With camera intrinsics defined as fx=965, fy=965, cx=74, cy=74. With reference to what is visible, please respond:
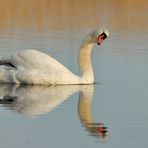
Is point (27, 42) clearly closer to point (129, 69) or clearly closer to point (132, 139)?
point (129, 69)

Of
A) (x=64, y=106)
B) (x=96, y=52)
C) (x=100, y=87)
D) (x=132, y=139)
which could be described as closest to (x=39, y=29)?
(x=96, y=52)

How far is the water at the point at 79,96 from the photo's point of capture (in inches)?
400

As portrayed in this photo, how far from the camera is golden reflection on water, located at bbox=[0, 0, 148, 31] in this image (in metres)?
24.2

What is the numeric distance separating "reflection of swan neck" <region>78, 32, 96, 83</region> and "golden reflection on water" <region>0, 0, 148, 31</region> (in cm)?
803

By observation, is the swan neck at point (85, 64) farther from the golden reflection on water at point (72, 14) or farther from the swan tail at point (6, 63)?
the golden reflection on water at point (72, 14)

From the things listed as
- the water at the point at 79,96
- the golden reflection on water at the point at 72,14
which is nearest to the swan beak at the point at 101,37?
the water at the point at 79,96

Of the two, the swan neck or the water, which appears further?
the swan neck

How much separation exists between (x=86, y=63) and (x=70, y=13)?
13999 mm

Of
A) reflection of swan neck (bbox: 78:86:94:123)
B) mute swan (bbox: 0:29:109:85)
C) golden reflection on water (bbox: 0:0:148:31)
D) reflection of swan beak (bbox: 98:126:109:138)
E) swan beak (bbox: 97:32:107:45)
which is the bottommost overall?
reflection of swan beak (bbox: 98:126:109:138)

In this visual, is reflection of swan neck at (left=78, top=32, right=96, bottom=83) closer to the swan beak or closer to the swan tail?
the swan beak

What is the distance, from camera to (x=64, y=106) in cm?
1208

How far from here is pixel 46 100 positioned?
12617 millimetres

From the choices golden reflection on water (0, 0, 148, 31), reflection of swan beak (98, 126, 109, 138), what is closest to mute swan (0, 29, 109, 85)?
reflection of swan beak (98, 126, 109, 138)

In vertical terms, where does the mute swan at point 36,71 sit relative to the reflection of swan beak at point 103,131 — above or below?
above
